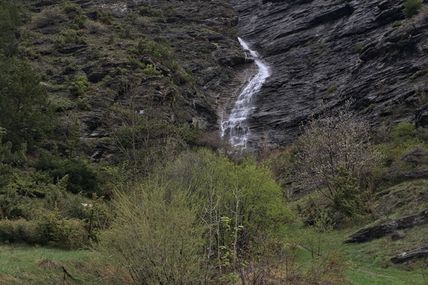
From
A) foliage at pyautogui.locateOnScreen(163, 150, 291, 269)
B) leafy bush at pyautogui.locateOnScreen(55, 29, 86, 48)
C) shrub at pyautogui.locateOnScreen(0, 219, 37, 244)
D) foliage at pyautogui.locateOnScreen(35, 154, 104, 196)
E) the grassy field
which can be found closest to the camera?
the grassy field

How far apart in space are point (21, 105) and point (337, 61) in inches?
1535

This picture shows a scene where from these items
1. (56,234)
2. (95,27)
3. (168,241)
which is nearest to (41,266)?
(56,234)

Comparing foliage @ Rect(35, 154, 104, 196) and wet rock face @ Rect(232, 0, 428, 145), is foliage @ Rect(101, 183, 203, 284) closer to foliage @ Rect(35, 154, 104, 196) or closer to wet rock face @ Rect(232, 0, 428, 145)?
foliage @ Rect(35, 154, 104, 196)

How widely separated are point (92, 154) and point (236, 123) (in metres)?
18.5

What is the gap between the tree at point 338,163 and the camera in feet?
93.8

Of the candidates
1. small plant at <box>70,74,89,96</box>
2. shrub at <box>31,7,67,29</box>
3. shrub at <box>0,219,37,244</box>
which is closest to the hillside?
shrub at <box>0,219,37,244</box>

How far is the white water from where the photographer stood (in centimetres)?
5413

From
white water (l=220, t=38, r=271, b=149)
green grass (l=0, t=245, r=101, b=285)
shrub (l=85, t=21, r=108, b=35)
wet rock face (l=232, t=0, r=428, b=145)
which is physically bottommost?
white water (l=220, t=38, r=271, b=149)

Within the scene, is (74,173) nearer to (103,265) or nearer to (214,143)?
(214,143)

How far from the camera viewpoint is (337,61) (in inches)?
2474

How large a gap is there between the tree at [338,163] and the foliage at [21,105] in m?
19.4

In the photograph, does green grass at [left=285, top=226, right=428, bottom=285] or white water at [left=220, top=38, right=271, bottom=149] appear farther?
white water at [left=220, top=38, right=271, bottom=149]

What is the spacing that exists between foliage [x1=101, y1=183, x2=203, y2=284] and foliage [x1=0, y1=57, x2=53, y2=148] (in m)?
23.2

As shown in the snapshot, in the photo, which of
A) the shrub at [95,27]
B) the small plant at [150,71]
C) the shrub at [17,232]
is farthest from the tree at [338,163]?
the shrub at [95,27]
